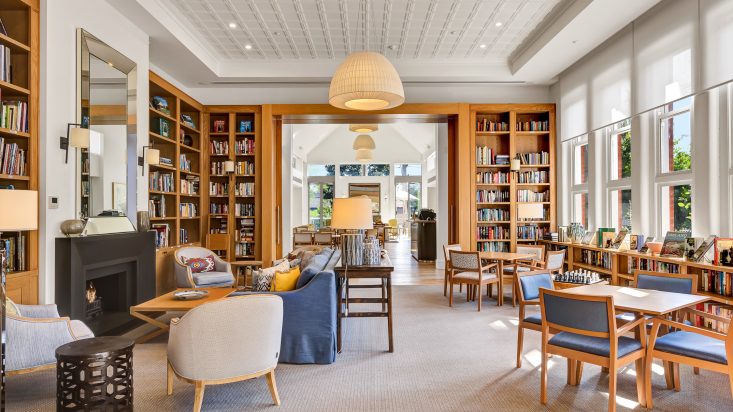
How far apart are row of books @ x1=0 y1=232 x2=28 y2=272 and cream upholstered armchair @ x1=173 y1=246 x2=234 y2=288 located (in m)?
2.45

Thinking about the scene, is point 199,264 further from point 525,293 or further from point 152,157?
point 525,293

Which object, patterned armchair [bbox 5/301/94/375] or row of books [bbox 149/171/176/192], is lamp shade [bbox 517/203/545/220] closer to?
row of books [bbox 149/171/176/192]

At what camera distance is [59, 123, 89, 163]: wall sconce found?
4570 millimetres

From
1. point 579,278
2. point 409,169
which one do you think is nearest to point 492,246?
point 579,278

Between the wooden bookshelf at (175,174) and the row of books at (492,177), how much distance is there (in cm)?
533

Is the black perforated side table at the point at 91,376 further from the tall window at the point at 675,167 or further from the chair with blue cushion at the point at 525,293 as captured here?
the tall window at the point at 675,167

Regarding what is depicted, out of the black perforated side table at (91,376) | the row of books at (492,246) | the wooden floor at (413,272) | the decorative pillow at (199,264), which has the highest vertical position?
the row of books at (492,246)

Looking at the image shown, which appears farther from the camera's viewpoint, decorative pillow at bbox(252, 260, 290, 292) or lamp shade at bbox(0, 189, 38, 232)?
decorative pillow at bbox(252, 260, 290, 292)

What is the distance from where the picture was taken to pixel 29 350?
3.46m

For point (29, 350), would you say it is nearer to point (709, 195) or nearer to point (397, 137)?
point (709, 195)

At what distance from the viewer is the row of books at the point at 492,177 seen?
9227 mm

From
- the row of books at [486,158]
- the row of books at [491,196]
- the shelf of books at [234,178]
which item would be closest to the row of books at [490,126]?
the row of books at [486,158]

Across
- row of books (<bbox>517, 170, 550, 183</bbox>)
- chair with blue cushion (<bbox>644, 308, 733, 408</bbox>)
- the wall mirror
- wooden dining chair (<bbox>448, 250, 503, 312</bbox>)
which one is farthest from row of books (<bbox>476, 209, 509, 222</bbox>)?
the wall mirror

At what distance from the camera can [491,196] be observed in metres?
9.27
